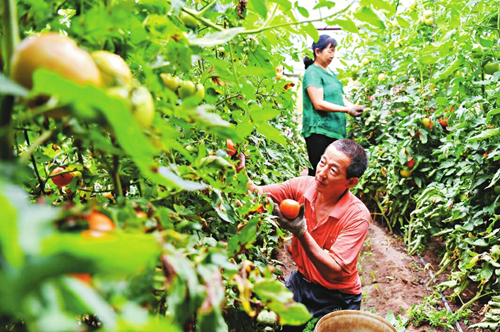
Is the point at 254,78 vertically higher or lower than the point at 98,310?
lower

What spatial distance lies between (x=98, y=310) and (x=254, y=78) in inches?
53.2

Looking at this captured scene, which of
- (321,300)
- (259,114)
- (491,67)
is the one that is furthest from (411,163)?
(259,114)

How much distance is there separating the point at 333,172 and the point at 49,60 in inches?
55.8

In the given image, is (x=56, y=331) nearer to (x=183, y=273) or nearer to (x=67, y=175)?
(x=183, y=273)

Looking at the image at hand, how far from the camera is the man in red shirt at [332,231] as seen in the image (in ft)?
4.99

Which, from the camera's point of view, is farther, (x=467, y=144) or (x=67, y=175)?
(x=467, y=144)

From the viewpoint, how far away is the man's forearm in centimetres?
143

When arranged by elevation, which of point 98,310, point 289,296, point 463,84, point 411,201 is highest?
point 98,310

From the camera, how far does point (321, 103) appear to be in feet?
8.76

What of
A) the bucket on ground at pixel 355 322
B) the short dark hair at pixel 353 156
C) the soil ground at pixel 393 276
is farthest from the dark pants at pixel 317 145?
the bucket on ground at pixel 355 322

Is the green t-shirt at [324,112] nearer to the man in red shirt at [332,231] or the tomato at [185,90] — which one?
the man in red shirt at [332,231]

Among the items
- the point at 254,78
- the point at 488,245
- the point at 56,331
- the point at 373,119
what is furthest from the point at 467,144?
A: the point at 56,331

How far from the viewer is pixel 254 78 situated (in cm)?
146

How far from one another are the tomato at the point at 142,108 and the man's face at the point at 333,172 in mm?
1324
